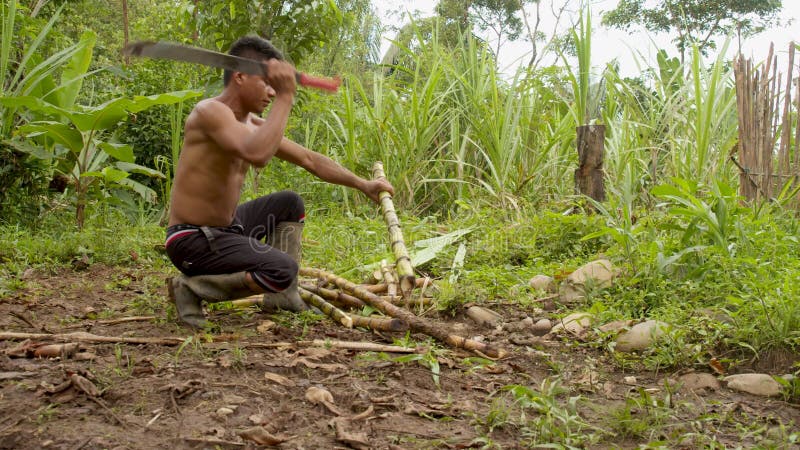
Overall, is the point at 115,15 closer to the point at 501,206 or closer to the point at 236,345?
the point at 501,206

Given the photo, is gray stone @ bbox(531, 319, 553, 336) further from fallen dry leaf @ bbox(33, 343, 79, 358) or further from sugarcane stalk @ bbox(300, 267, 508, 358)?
fallen dry leaf @ bbox(33, 343, 79, 358)

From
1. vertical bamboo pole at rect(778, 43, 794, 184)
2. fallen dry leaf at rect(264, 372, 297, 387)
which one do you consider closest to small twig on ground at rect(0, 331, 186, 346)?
fallen dry leaf at rect(264, 372, 297, 387)

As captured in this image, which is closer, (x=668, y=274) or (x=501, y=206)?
(x=668, y=274)

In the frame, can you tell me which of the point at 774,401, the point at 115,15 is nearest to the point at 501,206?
the point at 774,401

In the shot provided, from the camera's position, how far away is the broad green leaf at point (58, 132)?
Answer: 4.79m

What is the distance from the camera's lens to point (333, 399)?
2.25 metres

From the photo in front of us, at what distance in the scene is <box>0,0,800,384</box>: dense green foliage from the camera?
11.0 ft

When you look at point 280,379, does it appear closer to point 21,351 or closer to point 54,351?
point 54,351

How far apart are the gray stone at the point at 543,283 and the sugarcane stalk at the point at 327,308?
1.13 meters

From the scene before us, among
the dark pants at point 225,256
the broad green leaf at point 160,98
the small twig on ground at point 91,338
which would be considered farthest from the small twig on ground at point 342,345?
the broad green leaf at point 160,98

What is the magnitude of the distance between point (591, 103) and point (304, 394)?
4.39 metres

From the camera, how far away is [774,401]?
248 cm

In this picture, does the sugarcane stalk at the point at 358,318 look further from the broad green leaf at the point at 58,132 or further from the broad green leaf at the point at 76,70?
the broad green leaf at the point at 76,70

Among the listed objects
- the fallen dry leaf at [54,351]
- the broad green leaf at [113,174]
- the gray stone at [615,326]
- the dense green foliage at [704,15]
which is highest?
the dense green foliage at [704,15]
